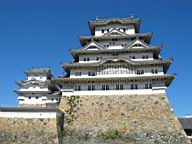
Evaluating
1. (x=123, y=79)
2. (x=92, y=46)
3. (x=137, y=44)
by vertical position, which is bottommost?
(x=123, y=79)

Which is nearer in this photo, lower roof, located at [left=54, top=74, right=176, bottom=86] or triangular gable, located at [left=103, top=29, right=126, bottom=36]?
lower roof, located at [left=54, top=74, right=176, bottom=86]

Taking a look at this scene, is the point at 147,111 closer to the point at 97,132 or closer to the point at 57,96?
the point at 97,132

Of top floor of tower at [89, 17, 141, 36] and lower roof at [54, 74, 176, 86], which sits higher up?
top floor of tower at [89, 17, 141, 36]

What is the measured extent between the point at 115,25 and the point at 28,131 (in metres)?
23.9

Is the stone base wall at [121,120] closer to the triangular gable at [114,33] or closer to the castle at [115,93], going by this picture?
the castle at [115,93]

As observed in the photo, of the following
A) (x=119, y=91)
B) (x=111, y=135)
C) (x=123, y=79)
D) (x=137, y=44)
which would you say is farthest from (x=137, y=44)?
(x=111, y=135)

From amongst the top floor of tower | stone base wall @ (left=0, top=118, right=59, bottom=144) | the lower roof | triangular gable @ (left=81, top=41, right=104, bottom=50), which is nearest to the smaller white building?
the top floor of tower

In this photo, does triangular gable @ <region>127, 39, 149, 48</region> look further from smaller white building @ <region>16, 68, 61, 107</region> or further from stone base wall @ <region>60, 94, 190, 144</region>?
smaller white building @ <region>16, 68, 61, 107</region>

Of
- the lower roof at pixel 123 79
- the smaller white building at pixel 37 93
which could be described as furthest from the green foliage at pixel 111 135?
the smaller white building at pixel 37 93

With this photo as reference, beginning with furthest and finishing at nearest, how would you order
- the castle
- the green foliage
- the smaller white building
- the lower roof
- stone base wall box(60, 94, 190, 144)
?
the smaller white building
the lower roof
the castle
the green foliage
stone base wall box(60, 94, 190, 144)

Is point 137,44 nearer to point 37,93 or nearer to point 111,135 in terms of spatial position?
point 111,135

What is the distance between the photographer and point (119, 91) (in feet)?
140

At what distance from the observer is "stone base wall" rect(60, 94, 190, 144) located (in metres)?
37.2

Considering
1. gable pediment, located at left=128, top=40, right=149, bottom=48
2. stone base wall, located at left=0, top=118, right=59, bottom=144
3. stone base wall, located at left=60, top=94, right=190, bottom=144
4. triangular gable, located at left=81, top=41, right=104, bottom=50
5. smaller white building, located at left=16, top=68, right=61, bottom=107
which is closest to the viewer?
stone base wall, located at left=0, top=118, right=59, bottom=144
